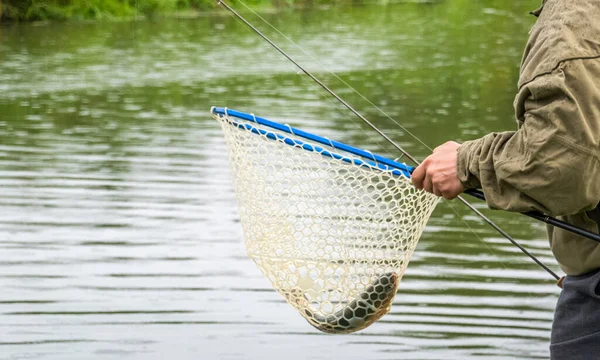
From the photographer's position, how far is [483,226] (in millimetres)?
6859

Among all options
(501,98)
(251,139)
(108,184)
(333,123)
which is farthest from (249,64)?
(251,139)

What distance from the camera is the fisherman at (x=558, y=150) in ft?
5.86

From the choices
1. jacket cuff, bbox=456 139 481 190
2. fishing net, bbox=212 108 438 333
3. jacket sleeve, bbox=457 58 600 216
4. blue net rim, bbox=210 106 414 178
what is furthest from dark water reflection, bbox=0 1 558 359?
jacket sleeve, bbox=457 58 600 216

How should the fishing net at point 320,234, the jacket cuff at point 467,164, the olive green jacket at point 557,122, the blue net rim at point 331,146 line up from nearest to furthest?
the olive green jacket at point 557,122 → the jacket cuff at point 467,164 → the blue net rim at point 331,146 → the fishing net at point 320,234

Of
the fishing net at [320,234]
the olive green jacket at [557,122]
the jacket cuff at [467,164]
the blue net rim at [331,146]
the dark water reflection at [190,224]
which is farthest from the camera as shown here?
the dark water reflection at [190,224]

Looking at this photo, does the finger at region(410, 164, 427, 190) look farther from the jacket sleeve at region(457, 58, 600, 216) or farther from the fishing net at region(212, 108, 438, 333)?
the fishing net at region(212, 108, 438, 333)

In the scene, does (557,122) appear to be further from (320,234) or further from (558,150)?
(320,234)

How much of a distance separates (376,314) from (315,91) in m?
11.2

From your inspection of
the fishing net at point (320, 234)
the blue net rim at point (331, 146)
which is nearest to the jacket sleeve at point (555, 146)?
the blue net rim at point (331, 146)

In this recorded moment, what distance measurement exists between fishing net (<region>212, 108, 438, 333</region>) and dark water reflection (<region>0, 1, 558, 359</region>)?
178 cm

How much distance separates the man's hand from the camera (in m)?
2.04

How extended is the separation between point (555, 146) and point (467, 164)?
228 mm

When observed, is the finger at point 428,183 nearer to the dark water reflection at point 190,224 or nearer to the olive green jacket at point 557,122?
the olive green jacket at point 557,122

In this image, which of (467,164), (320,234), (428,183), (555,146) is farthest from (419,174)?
(320,234)
